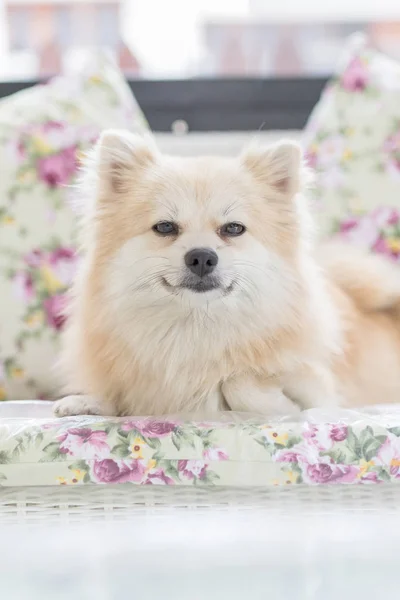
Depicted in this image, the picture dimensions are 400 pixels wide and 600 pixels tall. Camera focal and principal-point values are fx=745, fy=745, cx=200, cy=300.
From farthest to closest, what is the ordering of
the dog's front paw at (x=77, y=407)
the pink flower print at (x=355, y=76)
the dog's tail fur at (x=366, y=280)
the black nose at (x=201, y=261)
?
the pink flower print at (x=355, y=76) < the dog's tail fur at (x=366, y=280) < the dog's front paw at (x=77, y=407) < the black nose at (x=201, y=261)

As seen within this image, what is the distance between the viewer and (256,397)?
1.43m

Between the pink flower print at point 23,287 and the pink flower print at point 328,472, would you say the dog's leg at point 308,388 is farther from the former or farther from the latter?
the pink flower print at point 23,287

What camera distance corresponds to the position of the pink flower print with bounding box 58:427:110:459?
1214mm

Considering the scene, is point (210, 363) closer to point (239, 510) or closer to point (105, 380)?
point (105, 380)

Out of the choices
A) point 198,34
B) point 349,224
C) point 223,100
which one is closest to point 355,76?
point 349,224

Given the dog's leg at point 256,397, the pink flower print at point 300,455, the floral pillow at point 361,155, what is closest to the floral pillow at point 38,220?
the floral pillow at point 361,155

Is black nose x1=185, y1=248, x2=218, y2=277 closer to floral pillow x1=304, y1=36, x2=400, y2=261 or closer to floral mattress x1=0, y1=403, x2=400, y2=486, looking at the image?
floral mattress x1=0, y1=403, x2=400, y2=486

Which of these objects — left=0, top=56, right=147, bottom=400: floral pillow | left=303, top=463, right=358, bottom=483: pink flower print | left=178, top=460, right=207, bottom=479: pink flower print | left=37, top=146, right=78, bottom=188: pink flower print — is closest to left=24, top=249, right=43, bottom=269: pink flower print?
left=0, top=56, right=147, bottom=400: floral pillow

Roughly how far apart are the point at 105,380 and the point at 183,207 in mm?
396

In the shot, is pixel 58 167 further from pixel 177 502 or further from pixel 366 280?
pixel 177 502

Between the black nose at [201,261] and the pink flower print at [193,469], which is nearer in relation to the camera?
the pink flower print at [193,469]

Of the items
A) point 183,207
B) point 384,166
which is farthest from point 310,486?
point 384,166

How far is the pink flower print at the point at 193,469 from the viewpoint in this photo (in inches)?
47.4

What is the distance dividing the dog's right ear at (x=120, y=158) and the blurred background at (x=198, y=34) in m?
1.41
